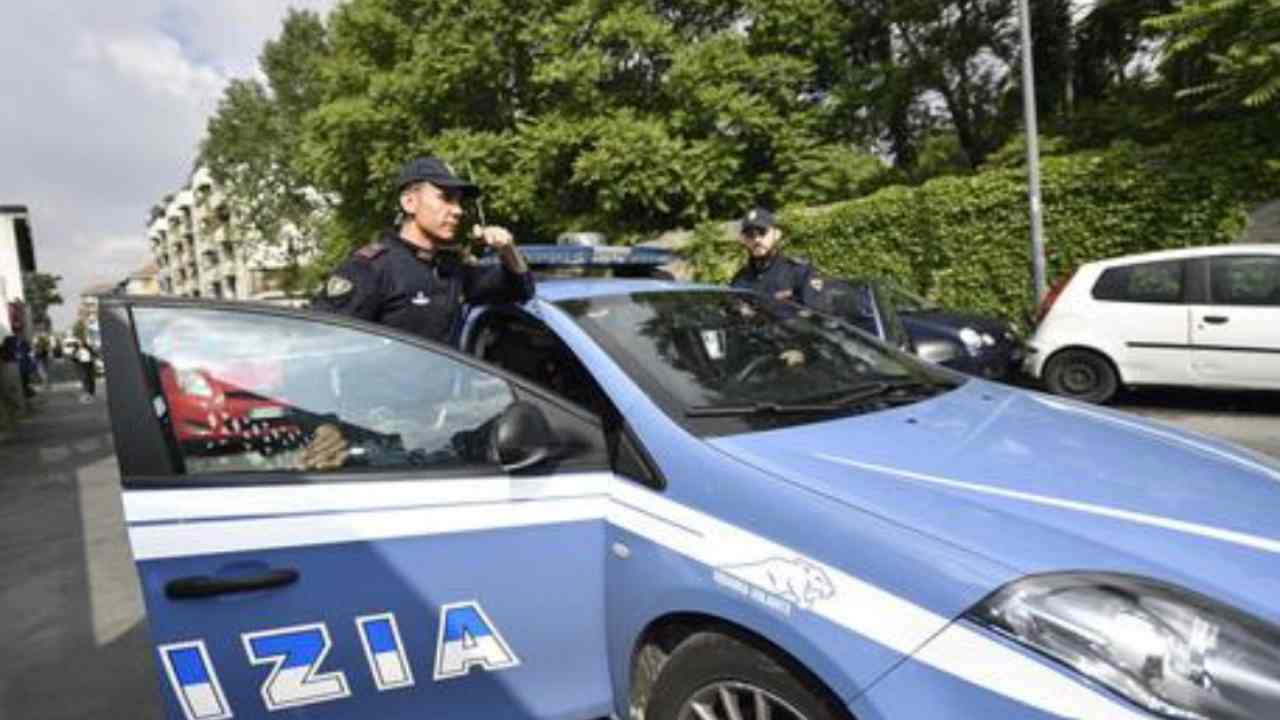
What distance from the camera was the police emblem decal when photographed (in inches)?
137

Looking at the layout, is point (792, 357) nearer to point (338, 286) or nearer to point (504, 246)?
point (504, 246)

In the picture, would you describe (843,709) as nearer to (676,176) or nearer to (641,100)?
(676,176)

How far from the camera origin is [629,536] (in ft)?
8.25

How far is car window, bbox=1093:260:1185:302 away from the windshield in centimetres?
663

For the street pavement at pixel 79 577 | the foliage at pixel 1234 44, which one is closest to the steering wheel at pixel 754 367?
the street pavement at pixel 79 577

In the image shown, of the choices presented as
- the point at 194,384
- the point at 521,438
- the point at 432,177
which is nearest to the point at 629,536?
the point at 521,438

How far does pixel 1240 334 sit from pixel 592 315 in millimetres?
7562

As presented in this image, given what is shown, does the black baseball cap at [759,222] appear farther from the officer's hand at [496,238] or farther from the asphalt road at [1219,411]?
the asphalt road at [1219,411]

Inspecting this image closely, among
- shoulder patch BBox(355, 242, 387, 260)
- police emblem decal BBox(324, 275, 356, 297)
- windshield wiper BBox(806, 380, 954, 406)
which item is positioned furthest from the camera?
shoulder patch BBox(355, 242, 387, 260)

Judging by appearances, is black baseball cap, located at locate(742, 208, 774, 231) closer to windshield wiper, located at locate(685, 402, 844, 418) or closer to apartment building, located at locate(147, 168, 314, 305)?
windshield wiper, located at locate(685, 402, 844, 418)

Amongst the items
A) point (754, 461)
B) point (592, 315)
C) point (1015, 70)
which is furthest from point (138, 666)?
point (1015, 70)

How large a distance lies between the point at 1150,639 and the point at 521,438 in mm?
1400

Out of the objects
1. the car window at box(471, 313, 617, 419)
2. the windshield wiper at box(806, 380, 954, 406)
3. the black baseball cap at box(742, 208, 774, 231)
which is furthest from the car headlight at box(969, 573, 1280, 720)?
the black baseball cap at box(742, 208, 774, 231)

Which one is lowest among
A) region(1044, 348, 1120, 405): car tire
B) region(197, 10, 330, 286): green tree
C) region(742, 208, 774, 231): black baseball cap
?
region(1044, 348, 1120, 405): car tire
